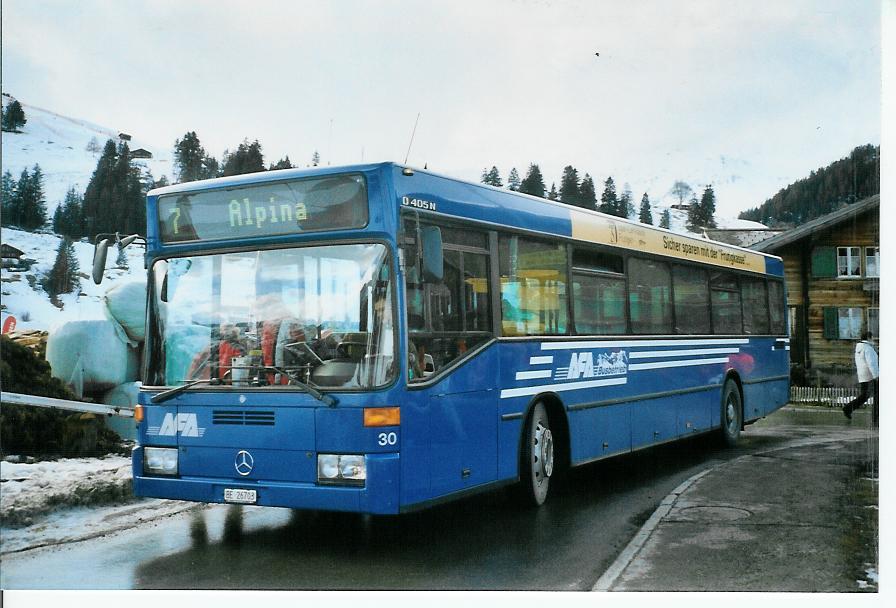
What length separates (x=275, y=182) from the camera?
23.3 feet

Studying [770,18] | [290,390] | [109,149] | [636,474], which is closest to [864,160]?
[770,18]

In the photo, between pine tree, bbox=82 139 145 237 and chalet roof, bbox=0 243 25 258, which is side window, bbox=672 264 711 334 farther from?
chalet roof, bbox=0 243 25 258

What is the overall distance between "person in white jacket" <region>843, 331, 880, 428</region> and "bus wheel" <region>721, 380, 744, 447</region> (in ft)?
13.6

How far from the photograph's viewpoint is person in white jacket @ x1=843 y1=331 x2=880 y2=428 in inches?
324

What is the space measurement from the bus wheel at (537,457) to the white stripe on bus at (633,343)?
0.57 meters

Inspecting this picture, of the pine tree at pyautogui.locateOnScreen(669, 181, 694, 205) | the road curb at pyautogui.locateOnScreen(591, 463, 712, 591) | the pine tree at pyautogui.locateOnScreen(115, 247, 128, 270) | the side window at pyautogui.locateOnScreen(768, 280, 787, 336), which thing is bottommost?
the road curb at pyautogui.locateOnScreen(591, 463, 712, 591)

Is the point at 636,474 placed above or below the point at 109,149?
below

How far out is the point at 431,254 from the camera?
22.8 feet

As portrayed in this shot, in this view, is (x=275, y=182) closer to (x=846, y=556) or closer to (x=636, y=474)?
(x=846, y=556)

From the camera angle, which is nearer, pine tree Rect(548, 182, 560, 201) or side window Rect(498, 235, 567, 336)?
side window Rect(498, 235, 567, 336)

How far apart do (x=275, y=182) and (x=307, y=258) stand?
2.07 ft

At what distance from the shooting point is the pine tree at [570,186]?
9.70 m

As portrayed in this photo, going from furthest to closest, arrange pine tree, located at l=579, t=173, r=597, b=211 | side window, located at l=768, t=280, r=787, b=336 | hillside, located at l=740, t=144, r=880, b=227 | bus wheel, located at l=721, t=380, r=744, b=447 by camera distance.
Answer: side window, located at l=768, t=280, r=787, b=336 < bus wheel, located at l=721, t=380, r=744, b=447 < pine tree, located at l=579, t=173, r=597, b=211 < hillside, located at l=740, t=144, r=880, b=227

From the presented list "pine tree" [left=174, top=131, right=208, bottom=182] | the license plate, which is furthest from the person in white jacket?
"pine tree" [left=174, top=131, right=208, bottom=182]
